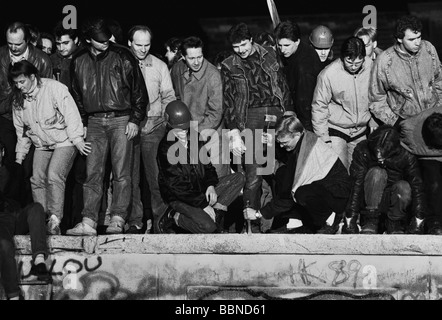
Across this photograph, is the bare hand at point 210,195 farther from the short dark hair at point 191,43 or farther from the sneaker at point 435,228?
the sneaker at point 435,228

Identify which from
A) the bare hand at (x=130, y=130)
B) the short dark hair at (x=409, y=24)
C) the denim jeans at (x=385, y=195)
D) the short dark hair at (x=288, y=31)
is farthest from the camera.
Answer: the short dark hair at (x=288, y=31)

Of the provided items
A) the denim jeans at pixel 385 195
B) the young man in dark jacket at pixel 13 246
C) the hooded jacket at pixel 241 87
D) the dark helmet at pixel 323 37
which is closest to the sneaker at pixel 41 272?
the young man in dark jacket at pixel 13 246

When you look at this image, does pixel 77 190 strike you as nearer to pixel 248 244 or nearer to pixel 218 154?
pixel 218 154

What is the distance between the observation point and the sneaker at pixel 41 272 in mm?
11766

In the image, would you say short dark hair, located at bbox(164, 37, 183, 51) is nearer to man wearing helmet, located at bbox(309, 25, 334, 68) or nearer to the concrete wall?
man wearing helmet, located at bbox(309, 25, 334, 68)

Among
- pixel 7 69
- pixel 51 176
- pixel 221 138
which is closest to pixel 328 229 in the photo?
pixel 221 138

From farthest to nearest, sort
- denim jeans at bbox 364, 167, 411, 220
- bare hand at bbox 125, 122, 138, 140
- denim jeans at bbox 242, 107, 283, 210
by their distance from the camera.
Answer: denim jeans at bbox 242, 107, 283, 210, bare hand at bbox 125, 122, 138, 140, denim jeans at bbox 364, 167, 411, 220

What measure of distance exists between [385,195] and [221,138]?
1905 mm

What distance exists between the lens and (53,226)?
12273 mm

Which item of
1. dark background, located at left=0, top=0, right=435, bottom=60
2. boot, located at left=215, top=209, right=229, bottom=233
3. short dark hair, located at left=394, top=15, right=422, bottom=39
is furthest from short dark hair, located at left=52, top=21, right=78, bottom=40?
short dark hair, located at left=394, top=15, right=422, bottom=39

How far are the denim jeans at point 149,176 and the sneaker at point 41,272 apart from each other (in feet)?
3.72

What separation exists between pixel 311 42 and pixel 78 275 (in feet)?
11.8

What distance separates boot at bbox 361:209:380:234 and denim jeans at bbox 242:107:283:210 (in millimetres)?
1155

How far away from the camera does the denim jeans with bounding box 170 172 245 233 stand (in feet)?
39.6
